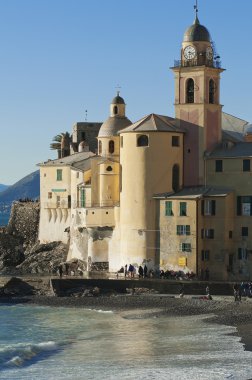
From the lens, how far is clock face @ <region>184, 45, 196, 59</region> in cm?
7069

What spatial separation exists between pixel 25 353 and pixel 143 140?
75.3 feet

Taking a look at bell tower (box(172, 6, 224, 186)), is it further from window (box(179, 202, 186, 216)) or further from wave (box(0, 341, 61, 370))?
wave (box(0, 341, 61, 370))

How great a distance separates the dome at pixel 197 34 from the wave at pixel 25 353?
2612 centimetres

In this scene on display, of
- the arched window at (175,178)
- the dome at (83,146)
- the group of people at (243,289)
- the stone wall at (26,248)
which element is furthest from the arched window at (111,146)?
the dome at (83,146)

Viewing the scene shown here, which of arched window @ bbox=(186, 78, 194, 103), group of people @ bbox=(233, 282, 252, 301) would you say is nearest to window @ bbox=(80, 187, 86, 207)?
arched window @ bbox=(186, 78, 194, 103)

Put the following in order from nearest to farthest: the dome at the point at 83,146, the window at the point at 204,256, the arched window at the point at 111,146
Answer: the window at the point at 204,256 < the arched window at the point at 111,146 < the dome at the point at 83,146

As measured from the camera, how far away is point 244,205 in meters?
68.2

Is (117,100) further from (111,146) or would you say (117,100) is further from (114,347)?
(114,347)

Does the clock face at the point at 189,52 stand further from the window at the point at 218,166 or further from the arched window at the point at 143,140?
the window at the point at 218,166

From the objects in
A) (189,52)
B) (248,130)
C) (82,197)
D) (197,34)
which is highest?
(197,34)

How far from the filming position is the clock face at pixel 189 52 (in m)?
70.7

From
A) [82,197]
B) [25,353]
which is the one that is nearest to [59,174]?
[82,197]

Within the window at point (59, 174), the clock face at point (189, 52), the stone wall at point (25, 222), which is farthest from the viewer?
the stone wall at point (25, 222)

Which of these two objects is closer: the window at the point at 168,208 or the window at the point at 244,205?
the window at the point at 244,205
